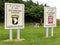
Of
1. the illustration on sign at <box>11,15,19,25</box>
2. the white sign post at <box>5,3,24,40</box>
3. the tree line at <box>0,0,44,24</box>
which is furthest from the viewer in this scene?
the tree line at <box>0,0,44,24</box>

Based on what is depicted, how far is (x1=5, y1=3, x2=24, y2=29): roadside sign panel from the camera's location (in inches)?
411

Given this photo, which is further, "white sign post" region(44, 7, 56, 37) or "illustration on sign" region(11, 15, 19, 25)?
"white sign post" region(44, 7, 56, 37)

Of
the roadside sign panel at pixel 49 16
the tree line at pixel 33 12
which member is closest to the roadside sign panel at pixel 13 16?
the roadside sign panel at pixel 49 16

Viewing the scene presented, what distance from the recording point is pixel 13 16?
10.7 meters

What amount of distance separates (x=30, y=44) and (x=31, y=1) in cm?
2828

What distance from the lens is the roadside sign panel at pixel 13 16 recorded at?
34.2 ft

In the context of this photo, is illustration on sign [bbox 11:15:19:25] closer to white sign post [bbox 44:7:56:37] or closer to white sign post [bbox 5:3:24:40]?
white sign post [bbox 5:3:24:40]

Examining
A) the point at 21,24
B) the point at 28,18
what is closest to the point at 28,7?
the point at 28,18

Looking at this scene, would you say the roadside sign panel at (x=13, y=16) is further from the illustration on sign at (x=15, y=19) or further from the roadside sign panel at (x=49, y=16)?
the roadside sign panel at (x=49, y=16)

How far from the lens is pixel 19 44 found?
958 cm

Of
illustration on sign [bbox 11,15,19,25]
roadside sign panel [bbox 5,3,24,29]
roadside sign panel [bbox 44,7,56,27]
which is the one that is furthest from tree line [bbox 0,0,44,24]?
illustration on sign [bbox 11,15,19,25]

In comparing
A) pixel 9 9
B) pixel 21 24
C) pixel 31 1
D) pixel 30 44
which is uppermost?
pixel 31 1

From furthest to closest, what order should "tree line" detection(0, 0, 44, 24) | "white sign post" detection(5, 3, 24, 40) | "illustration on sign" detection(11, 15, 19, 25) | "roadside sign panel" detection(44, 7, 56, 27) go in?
"tree line" detection(0, 0, 44, 24) → "roadside sign panel" detection(44, 7, 56, 27) → "illustration on sign" detection(11, 15, 19, 25) → "white sign post" detection(5, 3, 24, 40)

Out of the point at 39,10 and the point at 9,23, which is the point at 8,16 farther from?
the point at 39,10
